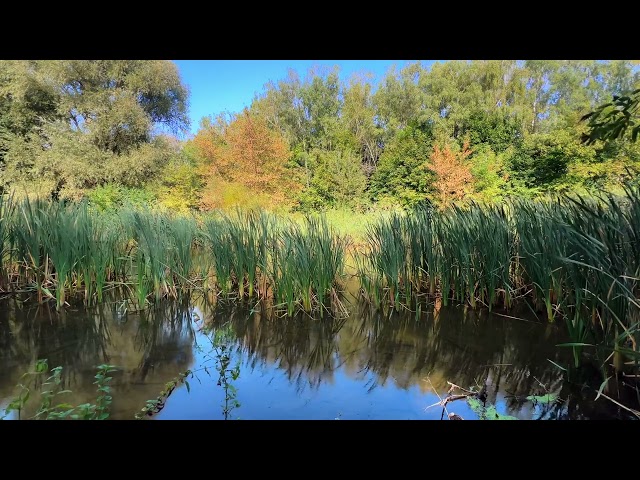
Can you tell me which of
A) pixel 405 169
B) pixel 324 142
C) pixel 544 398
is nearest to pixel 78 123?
pixel 324 142

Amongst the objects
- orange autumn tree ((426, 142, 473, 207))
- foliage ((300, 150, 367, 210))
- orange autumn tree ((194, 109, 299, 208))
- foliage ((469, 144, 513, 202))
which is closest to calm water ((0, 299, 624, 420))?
orange autumn tree ((194, 109, 299, 208))

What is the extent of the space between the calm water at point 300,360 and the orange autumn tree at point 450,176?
1162 cm

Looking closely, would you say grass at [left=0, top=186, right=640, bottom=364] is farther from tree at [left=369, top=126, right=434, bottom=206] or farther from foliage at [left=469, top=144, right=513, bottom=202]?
tree at [left=369, top=126, right=434, bottom=206]

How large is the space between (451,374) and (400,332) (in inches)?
38.6

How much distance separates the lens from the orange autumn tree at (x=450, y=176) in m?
15.3

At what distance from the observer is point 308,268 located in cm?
442

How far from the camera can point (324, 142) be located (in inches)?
817

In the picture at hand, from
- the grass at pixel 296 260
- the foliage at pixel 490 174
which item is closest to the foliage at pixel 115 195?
the grass at pixel 296 260

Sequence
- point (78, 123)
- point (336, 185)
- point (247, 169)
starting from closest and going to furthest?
1. point (247, 169)
2. point (78, 123)
3. point (336, 185)

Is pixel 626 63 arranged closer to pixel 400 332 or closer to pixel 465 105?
pixel 465 105

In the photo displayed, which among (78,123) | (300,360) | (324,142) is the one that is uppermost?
(78,123)

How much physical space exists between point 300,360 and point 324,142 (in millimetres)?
18333

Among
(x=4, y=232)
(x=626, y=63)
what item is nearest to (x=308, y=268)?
(x=4, y=232)

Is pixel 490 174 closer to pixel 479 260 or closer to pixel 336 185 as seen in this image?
pixel 336 185
